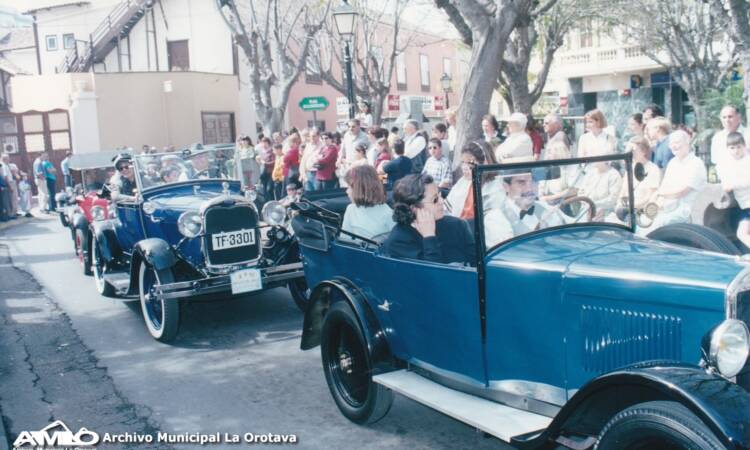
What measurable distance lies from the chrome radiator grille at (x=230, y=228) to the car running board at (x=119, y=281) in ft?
3.29

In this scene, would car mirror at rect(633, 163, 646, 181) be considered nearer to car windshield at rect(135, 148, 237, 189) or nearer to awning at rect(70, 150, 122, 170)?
car windshield at rect(135, 148, 237, 189)

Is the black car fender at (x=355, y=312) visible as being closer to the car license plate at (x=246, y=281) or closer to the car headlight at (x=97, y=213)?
the car license plate at (x=246, y=281)

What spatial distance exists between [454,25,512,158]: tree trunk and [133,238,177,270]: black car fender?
470cm

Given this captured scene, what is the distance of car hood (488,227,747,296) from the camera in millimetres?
2953

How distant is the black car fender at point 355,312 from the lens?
13.6 ft

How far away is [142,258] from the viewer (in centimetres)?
661

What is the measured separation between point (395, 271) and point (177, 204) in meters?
3.86

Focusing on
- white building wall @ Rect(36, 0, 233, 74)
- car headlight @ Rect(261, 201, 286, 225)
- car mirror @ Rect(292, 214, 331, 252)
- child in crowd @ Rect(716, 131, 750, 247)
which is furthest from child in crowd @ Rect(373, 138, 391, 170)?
white building wall @ Rect(36, 0, 233, 74)

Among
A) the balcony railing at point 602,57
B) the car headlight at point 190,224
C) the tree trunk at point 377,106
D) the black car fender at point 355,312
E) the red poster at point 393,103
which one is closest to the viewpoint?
the black car fender at point 355,312

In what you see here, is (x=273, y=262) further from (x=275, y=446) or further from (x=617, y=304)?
(x=617, y=304)

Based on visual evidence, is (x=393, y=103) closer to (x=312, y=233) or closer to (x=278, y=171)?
(x=278, y=171)

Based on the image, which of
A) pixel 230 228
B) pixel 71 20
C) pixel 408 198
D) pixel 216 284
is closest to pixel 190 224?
pixel 230 228

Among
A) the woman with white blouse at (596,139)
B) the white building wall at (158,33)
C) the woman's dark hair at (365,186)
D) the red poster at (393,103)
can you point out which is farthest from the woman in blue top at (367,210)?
the white building wall at (158,33)

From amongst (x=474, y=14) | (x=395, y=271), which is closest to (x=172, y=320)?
(x=395, y=271)
